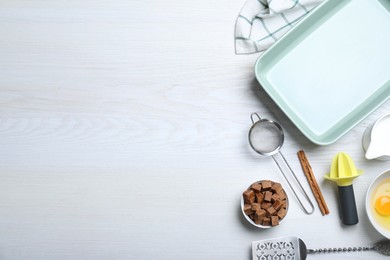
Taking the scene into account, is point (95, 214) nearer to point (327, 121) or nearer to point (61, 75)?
point (61, 75)

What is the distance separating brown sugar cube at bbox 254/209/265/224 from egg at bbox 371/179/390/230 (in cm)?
20

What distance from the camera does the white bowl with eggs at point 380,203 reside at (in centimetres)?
107

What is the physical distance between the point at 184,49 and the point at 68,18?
0.24m

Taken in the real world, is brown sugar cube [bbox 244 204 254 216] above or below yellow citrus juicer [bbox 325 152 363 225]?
below

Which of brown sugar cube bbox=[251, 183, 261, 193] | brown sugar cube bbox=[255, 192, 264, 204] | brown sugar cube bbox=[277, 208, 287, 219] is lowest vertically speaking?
brown sugar cube bbox=[277, 208, 287, 219]

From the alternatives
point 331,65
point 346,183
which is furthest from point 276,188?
point 331,65

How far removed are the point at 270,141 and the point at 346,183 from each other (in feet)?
0.52

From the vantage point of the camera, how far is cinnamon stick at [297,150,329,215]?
3.62 ft

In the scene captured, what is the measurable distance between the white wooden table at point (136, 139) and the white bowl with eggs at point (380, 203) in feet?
0.11

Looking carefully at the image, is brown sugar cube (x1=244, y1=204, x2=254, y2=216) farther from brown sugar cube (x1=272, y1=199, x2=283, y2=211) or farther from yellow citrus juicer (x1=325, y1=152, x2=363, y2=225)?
yellow citrus juicer (x1=325, y1=152, x2=363, y2=225)

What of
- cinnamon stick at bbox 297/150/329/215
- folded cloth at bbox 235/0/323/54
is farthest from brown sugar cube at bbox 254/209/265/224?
folded cloth at bbox 235/0/323/54

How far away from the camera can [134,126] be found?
1138 mm

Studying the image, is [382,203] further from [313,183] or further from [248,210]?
[248,210]

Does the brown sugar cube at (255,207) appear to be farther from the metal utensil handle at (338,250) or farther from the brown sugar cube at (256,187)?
the metal utensil handle at (338,250)
